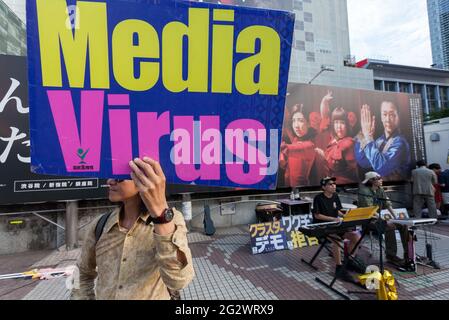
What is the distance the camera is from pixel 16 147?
18.7ft

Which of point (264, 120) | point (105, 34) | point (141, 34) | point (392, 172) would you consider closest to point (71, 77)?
point (105, 34)

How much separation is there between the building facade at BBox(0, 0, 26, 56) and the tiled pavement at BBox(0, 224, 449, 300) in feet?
47.8

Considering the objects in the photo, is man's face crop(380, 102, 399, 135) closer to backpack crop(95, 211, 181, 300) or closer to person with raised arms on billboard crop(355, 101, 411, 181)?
person with raised arms on billboard crop(355, 101, 411, 181)

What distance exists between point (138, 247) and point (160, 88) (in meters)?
0.83

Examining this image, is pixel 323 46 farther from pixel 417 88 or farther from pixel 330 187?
pixel 330 187

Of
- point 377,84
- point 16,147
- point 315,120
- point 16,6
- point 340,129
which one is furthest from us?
point 377,84

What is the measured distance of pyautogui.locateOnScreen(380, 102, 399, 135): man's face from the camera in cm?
920

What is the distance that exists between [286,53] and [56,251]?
7.24 m

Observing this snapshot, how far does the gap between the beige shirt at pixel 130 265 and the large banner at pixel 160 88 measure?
33 centimetres

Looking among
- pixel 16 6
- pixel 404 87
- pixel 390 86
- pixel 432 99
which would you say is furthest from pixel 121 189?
pixel 432 99

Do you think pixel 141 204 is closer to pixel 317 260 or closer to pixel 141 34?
pixel 141 34

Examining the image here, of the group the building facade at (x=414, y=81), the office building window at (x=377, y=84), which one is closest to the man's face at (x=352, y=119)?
the building facade at (x=414, y=81)

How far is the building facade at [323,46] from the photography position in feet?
109
